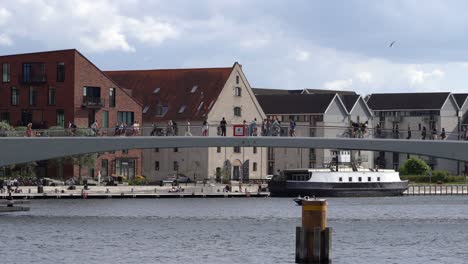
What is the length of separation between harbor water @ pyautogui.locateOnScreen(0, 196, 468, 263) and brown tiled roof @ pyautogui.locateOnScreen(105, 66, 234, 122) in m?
50.1

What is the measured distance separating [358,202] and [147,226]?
159ft

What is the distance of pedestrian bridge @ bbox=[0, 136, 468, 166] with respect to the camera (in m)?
89.9

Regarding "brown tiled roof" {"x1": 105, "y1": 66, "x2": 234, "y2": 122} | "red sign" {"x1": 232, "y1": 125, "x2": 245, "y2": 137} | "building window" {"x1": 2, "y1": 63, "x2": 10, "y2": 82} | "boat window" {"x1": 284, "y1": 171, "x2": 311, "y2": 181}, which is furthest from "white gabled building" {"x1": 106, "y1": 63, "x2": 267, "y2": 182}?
"red sign" {"x1": 232, "y1": 125, "x2": 245, "y2": 137}

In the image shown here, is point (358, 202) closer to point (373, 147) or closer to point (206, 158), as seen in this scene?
point (206, 158)

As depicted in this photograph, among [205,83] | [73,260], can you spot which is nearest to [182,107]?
[205,83]

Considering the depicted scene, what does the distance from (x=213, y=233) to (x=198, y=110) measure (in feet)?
294

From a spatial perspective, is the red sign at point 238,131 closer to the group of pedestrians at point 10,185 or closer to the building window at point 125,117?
the group of pedestrians at point 10,185

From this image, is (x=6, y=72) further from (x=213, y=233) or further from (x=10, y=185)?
(x=213, y=233)

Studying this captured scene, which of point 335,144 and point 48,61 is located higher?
point 48,61

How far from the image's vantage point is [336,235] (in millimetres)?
86812

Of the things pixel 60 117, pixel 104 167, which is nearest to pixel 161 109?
pixel 104 167

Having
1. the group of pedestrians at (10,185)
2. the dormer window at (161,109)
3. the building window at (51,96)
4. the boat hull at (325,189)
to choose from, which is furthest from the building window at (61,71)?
the boat hull at (325,189)

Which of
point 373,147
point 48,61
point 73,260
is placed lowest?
point 73,260

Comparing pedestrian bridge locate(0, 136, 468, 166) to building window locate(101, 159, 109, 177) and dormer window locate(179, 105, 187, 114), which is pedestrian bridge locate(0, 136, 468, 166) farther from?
dormer window locate(179, 105, 187, 114)
